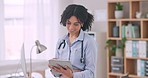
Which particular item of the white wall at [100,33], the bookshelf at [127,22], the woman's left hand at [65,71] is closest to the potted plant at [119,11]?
the bookshelf at [127,22]

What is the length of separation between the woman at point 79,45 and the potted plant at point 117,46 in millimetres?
2430

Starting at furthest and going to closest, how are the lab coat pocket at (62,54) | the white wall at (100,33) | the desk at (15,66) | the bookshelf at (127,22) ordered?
1. the white wall at (100,33)
2. the bookshelf at (127,22)
3. the desk at (15,66)
4. the lab coat pocket at (62,54)

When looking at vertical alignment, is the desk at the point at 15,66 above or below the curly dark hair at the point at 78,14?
below

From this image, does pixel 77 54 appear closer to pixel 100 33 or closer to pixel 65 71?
pixel 65 71

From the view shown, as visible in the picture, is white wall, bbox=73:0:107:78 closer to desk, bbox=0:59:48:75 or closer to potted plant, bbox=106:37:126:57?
potted plant, bbox=106:37:126:57

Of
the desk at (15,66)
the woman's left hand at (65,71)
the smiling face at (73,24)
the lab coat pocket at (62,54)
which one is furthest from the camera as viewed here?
the desk at (15,66)

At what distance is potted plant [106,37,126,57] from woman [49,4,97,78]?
243 cm

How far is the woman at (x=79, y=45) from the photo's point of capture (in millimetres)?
2230

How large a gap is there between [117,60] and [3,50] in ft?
6.08

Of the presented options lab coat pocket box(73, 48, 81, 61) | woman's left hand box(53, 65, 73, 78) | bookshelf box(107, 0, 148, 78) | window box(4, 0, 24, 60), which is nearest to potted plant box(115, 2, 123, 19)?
bookshelf box(107, 0, 148, 78)

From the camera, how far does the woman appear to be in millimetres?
2230

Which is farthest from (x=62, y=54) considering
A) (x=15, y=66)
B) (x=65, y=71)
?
(x=15, y=66)

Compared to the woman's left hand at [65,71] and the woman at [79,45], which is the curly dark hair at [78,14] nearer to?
the woman at [79,45]

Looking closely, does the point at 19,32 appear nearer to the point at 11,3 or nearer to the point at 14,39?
the point at 14,39
